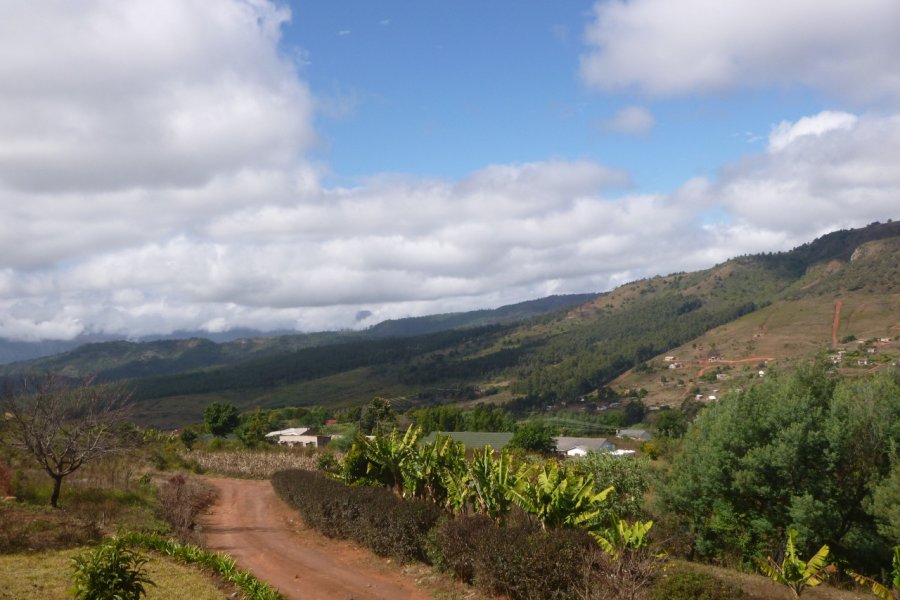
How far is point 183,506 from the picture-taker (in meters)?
17.8

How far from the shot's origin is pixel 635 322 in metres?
164

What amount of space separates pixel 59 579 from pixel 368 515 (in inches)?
237

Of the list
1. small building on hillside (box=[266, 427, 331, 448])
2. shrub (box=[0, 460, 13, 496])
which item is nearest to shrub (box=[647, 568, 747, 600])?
shrub (box=[0, 460, 13, 496])

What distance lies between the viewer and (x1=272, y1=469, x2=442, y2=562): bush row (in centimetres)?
1338

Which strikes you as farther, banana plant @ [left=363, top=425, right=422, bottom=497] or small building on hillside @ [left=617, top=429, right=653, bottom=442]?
small building on hillside @ [left=617, top=429, right=653, bottom=442]

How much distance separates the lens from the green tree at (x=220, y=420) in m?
60.9

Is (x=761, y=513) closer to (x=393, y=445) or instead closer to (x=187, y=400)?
(x=393, y=445)

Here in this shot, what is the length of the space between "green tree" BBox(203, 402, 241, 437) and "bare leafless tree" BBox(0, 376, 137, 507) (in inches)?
1659

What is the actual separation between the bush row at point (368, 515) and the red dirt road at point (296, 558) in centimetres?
Answer: 32

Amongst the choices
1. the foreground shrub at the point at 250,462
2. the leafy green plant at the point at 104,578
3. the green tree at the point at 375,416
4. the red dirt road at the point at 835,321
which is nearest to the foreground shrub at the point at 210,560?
the leafy green plant at the point at 104,578

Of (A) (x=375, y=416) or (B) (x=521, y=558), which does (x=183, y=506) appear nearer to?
(B) (x=521, y=558)

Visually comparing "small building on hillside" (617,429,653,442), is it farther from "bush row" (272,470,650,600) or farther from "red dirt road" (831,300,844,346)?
"bush row" (272,470,650,600)

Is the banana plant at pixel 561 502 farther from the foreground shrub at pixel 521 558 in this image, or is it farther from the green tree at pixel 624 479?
the green tree at pixel 624 479

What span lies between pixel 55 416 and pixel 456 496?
11.4 metres
